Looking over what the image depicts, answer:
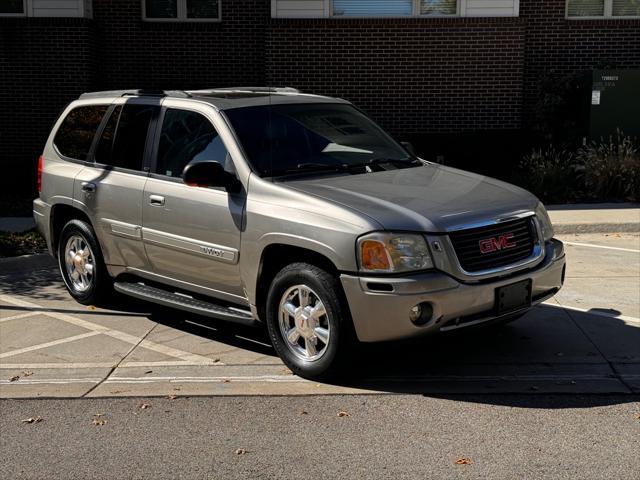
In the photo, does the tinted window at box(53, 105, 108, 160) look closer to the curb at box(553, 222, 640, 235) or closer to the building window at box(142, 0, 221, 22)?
the curb at box(553, 222, 640, 235)

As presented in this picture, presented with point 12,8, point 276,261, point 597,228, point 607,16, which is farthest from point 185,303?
point 607,16

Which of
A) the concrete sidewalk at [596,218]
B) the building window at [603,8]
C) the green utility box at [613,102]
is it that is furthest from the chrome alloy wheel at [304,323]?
the building window at [603,8]

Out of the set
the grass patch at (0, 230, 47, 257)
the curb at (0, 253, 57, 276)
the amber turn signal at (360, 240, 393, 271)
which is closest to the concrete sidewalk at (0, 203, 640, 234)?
the grass patch at (0, 230, 47, 257)

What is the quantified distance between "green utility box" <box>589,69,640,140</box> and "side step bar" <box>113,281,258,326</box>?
949 centimetres

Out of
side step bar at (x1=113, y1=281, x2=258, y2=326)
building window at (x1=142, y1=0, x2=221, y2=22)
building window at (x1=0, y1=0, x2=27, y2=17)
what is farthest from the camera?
building window at (x1=142, y1=0, x2=221, y2=22)

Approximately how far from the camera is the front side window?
1545 cm

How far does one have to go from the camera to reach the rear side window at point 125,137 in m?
7.16

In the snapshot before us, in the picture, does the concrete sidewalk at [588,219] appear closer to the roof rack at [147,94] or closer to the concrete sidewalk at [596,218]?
the concrete sidewalk at [596,218]

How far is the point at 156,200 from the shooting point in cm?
671

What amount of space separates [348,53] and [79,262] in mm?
8587

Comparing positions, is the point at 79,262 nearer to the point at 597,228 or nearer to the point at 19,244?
the point at 19,244

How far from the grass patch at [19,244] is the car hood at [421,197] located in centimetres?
484

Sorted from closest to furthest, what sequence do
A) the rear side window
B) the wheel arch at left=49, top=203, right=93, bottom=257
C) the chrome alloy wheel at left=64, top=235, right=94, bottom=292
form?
the rear side window < the chrome alloy wheel at left=64, top=235, right=94, bottom=292 < the wheel arch at left=49, top=203, right=93, bottom=257

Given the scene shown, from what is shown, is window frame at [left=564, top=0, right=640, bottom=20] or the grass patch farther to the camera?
window frame at [left=564, top=0, right=640, bottom=20]
